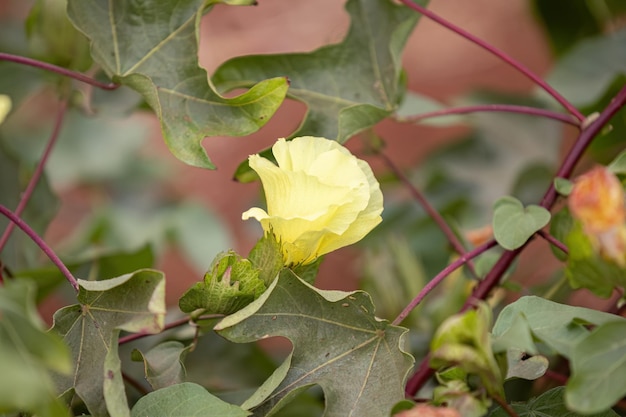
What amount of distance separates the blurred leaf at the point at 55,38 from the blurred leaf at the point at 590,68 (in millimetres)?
461

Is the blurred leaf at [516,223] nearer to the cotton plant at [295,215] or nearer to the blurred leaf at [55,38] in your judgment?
the cotton plant at [295,215]

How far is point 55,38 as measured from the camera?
0.60 m

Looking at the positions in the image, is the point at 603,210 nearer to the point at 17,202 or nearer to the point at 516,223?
the point at 516,223

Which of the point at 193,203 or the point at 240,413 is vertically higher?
the point at 240,413

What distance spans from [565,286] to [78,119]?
0.97 metres

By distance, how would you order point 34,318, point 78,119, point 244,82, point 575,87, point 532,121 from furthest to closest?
point 78,119 < point 532,121 < point 575,87 < point 244,82 < point 34,318

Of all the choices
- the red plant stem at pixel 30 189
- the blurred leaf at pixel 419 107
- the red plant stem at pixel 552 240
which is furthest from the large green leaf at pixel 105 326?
the blurred leaf at pixel 419 107

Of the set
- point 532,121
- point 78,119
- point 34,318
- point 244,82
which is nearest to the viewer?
point 34,318

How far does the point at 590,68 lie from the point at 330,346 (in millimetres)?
515

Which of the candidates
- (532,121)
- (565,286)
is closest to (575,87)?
(532,121)

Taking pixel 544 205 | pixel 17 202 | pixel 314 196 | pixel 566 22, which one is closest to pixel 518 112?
pixel 544 205

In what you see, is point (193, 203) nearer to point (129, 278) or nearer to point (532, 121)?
point (532, 121)

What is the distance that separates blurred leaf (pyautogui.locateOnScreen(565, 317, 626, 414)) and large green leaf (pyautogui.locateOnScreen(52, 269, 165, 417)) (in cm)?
18

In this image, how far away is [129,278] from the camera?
0.36 m
